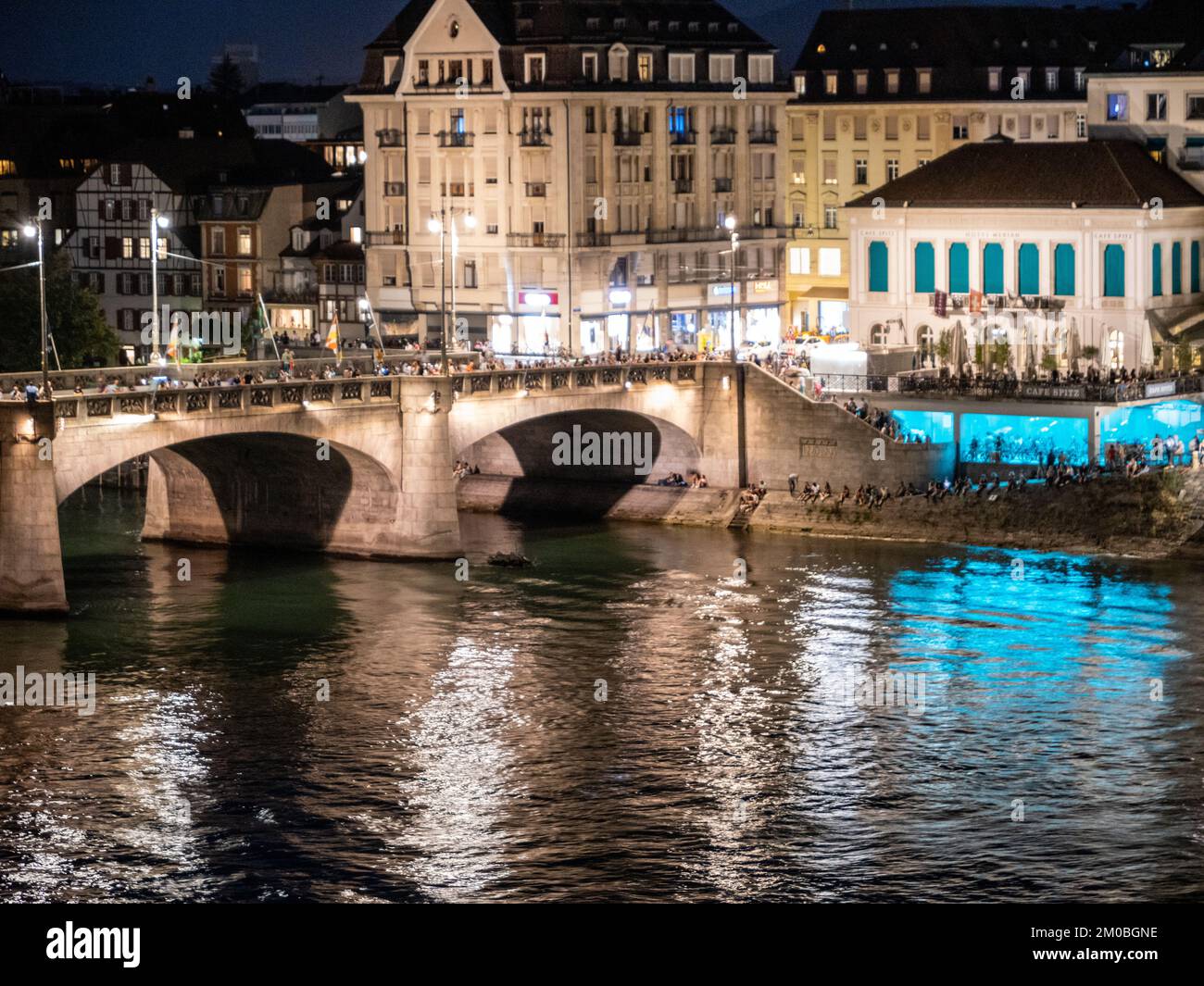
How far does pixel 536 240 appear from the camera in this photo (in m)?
137

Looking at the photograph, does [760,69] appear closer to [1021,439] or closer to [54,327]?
[54,327]

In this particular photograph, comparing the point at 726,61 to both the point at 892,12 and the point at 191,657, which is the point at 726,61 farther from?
the point at 191,657

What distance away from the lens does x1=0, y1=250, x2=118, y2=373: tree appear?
13488 cm

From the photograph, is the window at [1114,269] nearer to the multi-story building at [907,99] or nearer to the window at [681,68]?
the window at [681,68]

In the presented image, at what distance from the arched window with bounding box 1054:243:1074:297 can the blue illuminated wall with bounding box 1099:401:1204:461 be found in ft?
34.2

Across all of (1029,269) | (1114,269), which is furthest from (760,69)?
(1114,269)

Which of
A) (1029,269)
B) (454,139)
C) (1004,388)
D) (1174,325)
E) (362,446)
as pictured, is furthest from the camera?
(454,139)

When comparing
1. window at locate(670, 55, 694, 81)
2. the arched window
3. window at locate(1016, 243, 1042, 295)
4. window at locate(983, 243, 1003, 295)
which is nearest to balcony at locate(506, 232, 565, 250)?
window at locate(670, 55, 694, 81)

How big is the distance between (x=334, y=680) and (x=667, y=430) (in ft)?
125

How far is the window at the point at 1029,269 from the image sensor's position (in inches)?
4825

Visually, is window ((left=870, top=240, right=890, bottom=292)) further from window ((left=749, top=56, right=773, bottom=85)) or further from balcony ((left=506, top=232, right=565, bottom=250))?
window ((left=749, top=56, right=773, bottom=85))

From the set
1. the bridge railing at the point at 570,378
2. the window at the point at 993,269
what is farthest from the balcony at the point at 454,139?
the window at the point at 993,269

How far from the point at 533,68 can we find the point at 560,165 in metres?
5.03

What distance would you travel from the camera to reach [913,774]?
→ 236ft
